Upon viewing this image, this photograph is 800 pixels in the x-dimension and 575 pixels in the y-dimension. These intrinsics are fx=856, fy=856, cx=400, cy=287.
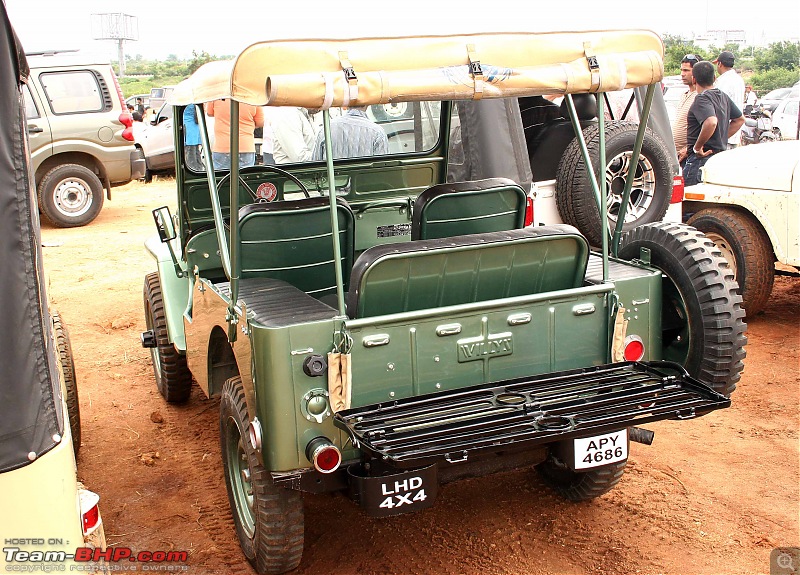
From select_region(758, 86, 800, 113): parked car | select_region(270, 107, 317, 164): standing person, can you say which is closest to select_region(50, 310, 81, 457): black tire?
select_region(270, 107, 317, 164): standing person

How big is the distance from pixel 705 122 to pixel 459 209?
561cm

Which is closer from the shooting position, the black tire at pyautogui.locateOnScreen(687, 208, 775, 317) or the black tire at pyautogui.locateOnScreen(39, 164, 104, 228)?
the black tire at pyautogui.locateOnScreen(687, 208, 775, 317)

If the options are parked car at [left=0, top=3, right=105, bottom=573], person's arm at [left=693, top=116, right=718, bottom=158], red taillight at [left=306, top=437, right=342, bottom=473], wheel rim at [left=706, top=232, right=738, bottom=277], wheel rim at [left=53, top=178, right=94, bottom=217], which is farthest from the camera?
wheel rim at [left=53, top=178, right=94, bottom=217]

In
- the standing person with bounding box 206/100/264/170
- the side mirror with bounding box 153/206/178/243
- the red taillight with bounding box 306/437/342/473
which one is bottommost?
the red taillight with bounding box 306/437/342/473

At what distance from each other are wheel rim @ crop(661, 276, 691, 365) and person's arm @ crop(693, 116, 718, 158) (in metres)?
5.41

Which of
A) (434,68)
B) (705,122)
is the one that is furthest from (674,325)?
(705,122)

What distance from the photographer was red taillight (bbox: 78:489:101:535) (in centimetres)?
269

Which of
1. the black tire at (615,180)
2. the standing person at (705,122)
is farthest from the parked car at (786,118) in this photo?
the black tire at (615,180)

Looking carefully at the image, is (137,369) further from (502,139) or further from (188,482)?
(502,139)

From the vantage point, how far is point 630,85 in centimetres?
347

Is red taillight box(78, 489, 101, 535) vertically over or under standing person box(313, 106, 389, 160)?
under

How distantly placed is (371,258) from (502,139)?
340 centimetres

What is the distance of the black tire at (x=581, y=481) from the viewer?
13.5 ft

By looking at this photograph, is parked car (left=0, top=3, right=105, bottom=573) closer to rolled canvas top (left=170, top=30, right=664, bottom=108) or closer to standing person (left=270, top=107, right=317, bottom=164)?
rolled canvas top (left=170, top=30, right=664, bottom=108)
